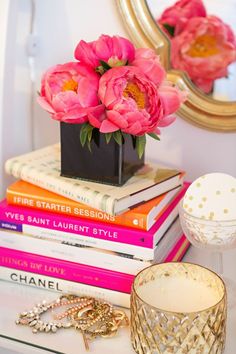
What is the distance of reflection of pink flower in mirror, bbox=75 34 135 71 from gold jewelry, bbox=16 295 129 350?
349 mm

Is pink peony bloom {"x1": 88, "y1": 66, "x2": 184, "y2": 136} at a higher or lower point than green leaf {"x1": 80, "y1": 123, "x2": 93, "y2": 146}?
higher

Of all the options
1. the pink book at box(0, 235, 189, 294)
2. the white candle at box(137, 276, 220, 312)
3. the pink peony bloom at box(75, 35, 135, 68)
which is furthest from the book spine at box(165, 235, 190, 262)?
the pink peony bloom at box(75, 35, 135, 68)

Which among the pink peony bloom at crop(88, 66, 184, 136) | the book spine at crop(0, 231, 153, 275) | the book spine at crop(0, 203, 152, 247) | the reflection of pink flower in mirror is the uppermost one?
the reflection of pink flower in mirror

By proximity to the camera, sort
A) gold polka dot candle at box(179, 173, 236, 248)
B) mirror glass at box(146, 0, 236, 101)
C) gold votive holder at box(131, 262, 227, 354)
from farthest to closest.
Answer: mirror glass at box(146, 0, 236, 101)
gold polka dot candle at box(179, 173, 236, 248)
gold votive holder at box(131, 262, 227, 354)

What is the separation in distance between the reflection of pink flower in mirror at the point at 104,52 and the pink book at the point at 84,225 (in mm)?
233

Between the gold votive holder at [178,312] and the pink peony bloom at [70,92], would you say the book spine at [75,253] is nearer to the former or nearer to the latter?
the gold votive holder at [178,312]

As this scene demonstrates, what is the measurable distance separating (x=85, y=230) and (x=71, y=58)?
39cm

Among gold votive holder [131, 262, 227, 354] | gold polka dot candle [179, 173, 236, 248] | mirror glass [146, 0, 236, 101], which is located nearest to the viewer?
gold votive holder [131, 262, 227, 354]

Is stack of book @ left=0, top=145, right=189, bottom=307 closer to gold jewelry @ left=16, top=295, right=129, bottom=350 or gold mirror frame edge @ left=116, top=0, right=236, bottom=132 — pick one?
gold jewelry @ left=16, top=295, right=129, bottom=350

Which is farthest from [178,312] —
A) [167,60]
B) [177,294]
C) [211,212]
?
[167,60]

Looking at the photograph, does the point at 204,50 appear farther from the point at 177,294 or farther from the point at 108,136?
the point at 177,294

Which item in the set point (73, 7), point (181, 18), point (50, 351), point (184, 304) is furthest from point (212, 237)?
point (73, 7)

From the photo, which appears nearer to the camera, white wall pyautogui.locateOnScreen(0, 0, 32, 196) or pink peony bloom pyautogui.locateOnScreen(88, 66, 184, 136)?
pink peony bloom pyautogui.locateOnScreen(88, 66, 184, 136)

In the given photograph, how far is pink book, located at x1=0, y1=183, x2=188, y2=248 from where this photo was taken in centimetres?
77
